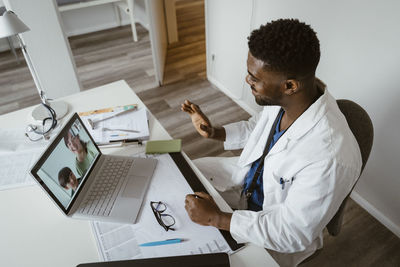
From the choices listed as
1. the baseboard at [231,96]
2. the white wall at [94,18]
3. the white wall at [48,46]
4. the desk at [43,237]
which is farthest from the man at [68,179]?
the white wall at [94,18]

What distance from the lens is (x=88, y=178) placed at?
43.5 inches

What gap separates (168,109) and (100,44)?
1889mm

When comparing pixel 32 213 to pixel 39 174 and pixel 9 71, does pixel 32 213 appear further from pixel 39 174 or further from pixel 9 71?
pixel 9 71

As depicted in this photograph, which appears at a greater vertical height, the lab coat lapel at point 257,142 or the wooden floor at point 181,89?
the lab coat lapel at point 257,142

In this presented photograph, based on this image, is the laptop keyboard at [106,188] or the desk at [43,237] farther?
the laptop keyboard at [106,188]

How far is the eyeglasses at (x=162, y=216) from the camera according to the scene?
97cm


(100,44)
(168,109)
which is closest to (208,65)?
(168,109)

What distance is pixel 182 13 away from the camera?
4.73 metres

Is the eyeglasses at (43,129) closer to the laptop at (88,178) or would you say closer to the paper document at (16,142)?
the paper document at (16,142)

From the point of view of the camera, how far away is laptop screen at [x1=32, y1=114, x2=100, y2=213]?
0.92 metres

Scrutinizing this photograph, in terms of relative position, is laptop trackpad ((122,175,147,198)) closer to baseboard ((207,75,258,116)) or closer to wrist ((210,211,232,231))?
wrist ((210,211,232,231))

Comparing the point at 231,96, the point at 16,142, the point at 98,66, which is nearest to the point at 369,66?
the point at 231,96

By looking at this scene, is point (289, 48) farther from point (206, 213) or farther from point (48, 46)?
point (48, 46)

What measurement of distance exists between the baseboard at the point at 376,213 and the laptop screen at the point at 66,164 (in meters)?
1.67
